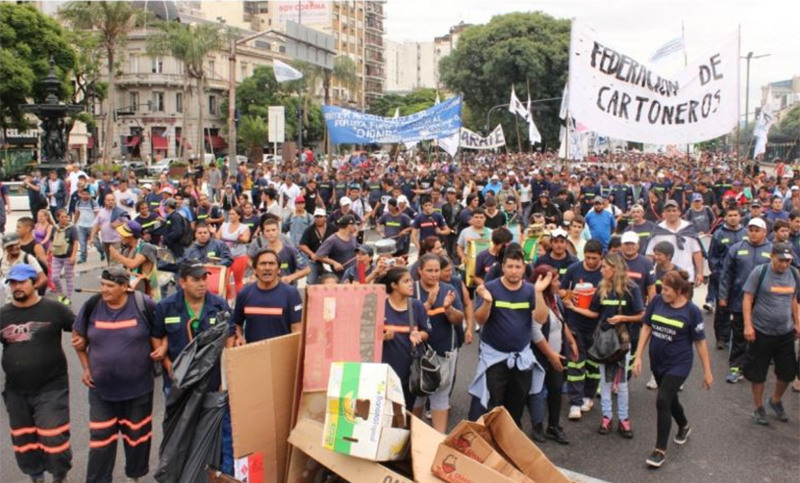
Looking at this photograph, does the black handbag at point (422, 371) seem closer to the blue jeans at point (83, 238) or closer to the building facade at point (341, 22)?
the blue jeans at point (83, 238)

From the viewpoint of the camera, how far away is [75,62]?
45.3m

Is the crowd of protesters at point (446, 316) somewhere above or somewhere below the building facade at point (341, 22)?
below

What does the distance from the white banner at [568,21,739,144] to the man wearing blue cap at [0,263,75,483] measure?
855cm

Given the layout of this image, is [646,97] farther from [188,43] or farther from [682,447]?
[188,43]

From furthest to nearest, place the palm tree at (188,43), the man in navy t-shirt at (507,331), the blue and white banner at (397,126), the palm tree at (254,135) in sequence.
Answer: the palm tree at (254,135) < the palm tree at (188,43) < the blue and white banner at (397,126) < the man in navy t-shirt at (507,331)

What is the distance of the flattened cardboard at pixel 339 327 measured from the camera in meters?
4.56

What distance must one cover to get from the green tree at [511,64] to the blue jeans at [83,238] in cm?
4580

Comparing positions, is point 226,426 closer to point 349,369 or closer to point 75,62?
point 349,369

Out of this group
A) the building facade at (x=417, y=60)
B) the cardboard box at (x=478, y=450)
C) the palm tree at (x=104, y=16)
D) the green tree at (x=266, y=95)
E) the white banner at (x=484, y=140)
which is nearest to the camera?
the cardboard box at (x=478, y=450)

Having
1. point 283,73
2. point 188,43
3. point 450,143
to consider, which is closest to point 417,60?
point 188,43

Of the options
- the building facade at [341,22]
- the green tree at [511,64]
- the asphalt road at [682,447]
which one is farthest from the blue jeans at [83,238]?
the building facade at [341,22]

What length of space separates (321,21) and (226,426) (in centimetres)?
9372

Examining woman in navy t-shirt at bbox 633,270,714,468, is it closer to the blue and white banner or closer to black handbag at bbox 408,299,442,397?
black handbag at bbox 408,299,442,397

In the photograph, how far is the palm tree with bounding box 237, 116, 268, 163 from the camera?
6531cm
